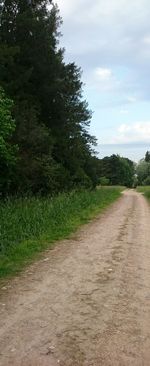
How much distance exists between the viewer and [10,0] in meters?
38.5

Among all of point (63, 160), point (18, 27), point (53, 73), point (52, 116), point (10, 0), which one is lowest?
point (63, 160)

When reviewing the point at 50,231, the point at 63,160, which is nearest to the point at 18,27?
the point at 63,160

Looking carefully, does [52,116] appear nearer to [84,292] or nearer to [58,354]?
[84,292]

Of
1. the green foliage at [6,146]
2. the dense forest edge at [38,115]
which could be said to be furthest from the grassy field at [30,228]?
the green foliage at [6,146]

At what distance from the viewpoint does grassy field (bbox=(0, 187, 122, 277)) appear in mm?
10842

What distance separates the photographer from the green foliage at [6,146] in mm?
25191

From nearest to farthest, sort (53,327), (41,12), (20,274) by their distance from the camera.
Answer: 1. (53,327)
2. (20,274)
3. (41,12)

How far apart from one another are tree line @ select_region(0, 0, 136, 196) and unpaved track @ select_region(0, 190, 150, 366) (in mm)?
16690

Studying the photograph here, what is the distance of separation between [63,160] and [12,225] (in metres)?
29.7

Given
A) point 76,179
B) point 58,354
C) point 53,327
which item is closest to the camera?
point 58,354

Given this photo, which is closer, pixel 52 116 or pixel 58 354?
pixel 58 354

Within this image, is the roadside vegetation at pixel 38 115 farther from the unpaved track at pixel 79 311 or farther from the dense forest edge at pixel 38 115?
the unpaved track at pixel 79 311

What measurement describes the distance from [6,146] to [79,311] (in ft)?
69.9

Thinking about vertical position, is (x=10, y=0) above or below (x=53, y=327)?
above
